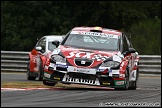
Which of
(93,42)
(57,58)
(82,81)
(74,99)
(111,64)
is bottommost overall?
(74,99)

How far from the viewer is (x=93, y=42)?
52.4 ft

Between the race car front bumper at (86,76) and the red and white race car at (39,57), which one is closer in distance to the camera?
the race car front bumper at (86,76)

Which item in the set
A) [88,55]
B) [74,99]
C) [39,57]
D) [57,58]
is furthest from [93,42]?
[39,57]

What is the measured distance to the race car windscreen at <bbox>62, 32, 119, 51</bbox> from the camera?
51.6 feet

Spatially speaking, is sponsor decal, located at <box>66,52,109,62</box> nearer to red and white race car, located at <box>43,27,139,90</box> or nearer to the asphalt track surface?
red and white race car, located at <box>43,27,139,90</box>

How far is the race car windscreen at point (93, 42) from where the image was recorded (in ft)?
51.6

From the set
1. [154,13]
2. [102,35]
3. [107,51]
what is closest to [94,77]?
[107,51]

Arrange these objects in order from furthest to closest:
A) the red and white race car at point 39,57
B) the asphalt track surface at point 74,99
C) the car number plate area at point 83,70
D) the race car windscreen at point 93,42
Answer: the red and white race car at point 39,57 → the race car windscreen at point 93,42 → the car number plate area at point 83,70 → the asphalt track surface at point 74,99

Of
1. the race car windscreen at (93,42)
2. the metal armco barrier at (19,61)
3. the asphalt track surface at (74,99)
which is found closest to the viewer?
the asphalt track surface at (74,99)


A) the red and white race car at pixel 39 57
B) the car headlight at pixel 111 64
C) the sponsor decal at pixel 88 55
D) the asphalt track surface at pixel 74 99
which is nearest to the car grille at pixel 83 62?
the sponsor decal at pixel 88 55

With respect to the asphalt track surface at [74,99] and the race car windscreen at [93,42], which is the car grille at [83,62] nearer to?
the asphalt track surface at [74,99]

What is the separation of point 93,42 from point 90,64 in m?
1.61

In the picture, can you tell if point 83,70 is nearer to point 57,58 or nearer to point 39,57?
point 57,58

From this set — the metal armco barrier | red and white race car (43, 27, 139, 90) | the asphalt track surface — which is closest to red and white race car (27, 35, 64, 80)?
red and white race car (43, 27, 139, 90)
